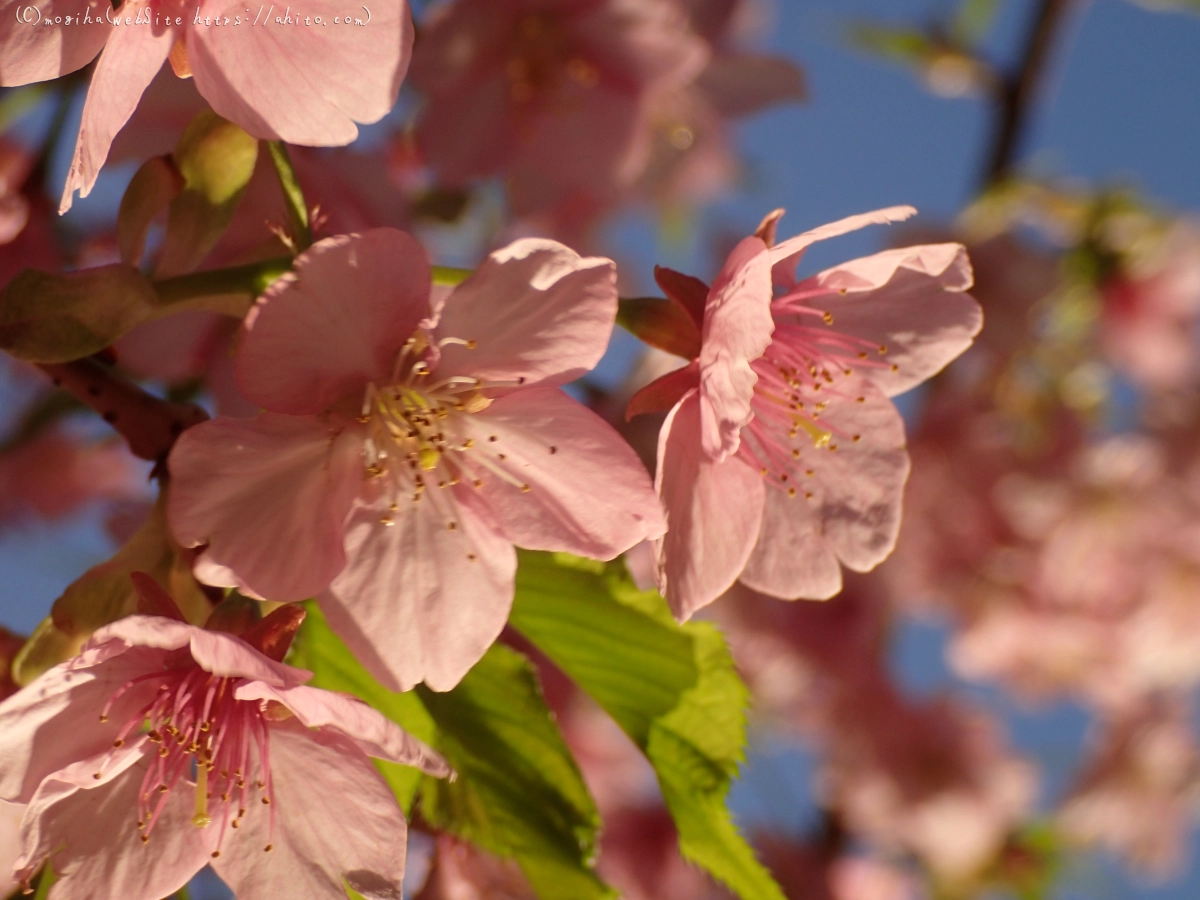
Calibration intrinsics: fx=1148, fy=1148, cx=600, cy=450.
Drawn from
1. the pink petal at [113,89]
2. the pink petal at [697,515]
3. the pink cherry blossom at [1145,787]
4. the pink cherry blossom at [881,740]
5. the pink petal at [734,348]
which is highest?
the pink petal at [113,89]

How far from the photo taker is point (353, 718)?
57 centimetres

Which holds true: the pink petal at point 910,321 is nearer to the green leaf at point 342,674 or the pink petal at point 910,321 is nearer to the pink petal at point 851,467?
the pink petal at point 851,467

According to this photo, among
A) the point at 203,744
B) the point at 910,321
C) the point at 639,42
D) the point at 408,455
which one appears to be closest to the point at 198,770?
the point at 203,744

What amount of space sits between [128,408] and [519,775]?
32cm

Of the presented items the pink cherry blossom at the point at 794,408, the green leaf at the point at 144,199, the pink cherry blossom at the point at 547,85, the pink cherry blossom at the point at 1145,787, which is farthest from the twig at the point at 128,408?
the pink cherry blossom at the point at 1145,787

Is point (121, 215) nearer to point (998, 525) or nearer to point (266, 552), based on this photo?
point (266, 552)

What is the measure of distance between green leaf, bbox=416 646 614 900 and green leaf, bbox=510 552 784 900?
0.12 ft

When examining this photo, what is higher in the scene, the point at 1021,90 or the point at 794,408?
the point at 794,408

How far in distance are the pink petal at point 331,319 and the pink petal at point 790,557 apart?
0.27 metres

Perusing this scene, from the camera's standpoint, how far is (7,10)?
624mm

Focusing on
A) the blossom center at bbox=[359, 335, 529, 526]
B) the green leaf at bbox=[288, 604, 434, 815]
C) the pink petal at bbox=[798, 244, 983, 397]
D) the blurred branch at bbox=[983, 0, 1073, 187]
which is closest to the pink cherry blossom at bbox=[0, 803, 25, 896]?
the green leaf at bbox=[288, 604, 434, 815]

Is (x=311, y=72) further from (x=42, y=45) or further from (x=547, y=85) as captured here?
(x=547, y=85)

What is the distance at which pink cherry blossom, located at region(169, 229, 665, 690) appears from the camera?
23.0 inches

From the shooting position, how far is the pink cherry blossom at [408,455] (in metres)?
0.58
